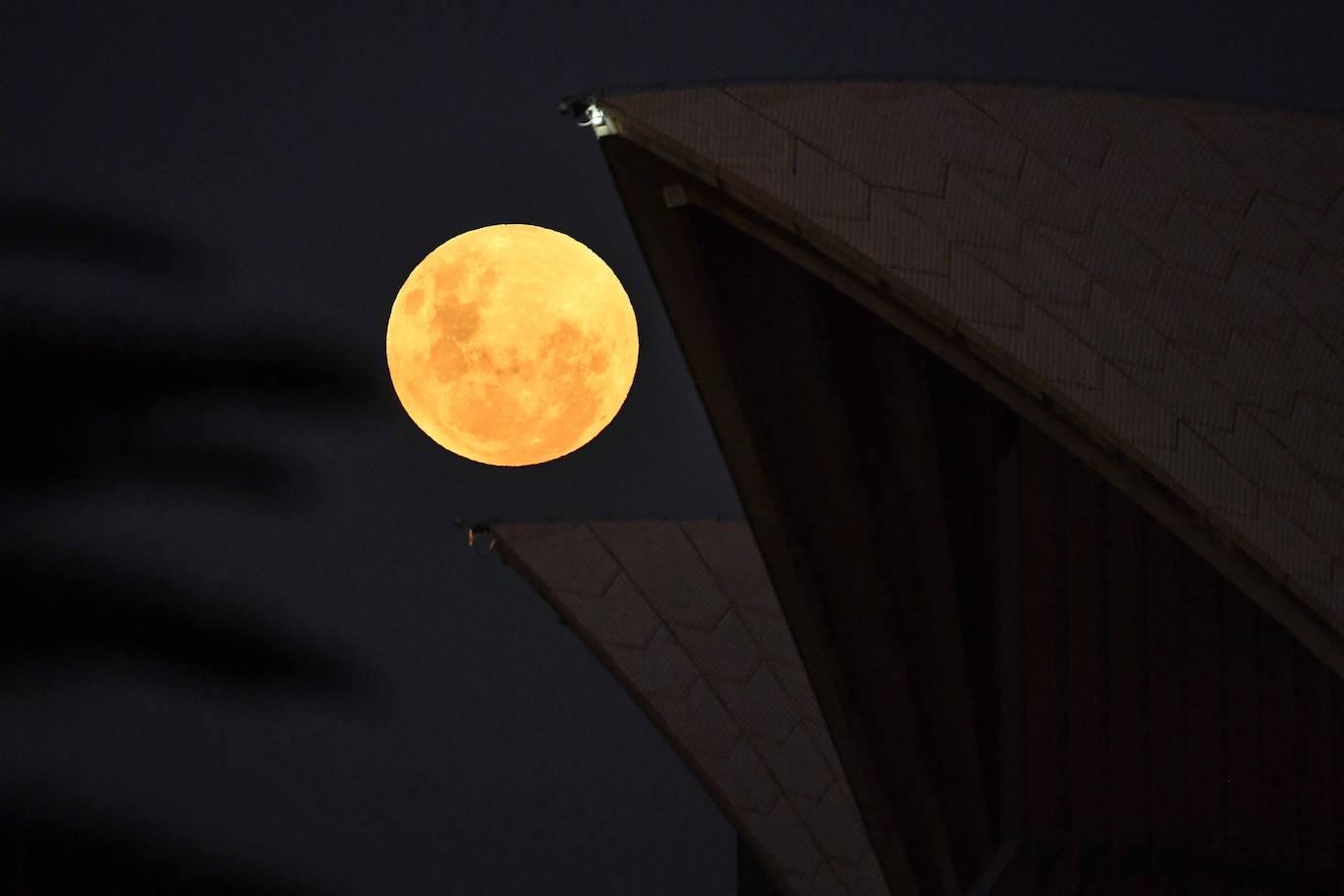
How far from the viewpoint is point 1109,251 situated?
8156 mm

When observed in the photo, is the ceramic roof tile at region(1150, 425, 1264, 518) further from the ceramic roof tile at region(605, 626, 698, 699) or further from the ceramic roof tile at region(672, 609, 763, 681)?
the ceramic roof tile at region(605, 626, 698, 699)

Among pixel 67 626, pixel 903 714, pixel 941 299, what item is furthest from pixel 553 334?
pixel 67 626

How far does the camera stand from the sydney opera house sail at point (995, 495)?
7480 millimetres

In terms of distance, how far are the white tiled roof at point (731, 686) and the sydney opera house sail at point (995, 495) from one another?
0.09 feet

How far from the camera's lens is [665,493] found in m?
16.0

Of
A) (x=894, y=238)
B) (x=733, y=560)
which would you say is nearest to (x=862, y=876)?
(x=733, y=560)

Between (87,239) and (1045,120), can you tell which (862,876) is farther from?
(87,239)

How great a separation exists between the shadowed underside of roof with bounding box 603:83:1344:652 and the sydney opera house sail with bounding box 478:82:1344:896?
0.02 m

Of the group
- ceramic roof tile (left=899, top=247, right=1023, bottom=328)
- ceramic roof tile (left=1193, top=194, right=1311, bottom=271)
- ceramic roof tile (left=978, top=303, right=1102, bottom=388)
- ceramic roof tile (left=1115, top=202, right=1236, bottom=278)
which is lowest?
ceramic roof tile (left=978, top=303, right=1102, bottom=388)

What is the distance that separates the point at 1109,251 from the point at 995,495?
3.71m

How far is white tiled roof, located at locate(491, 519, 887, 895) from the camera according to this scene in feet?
47.3

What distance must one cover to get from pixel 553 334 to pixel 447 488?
4516 millimetres

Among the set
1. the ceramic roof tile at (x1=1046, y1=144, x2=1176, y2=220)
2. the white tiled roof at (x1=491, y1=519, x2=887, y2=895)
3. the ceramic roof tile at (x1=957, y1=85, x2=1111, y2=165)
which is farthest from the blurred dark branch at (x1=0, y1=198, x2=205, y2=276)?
the white tiled roof at (x1=491, y1=519, x2=887, y2=895)

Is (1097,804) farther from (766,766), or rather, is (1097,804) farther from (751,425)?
(751,425)
